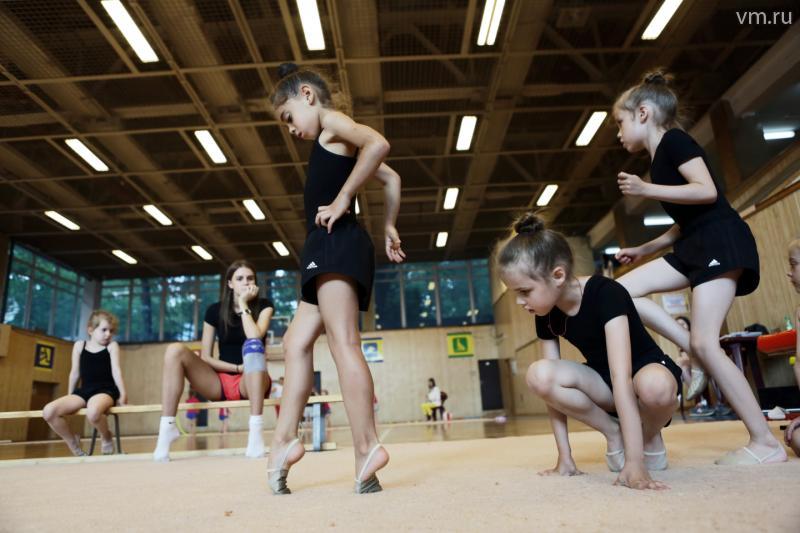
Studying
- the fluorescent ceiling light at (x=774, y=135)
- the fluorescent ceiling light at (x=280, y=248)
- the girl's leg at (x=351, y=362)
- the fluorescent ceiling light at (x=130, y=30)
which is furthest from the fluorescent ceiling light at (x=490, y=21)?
the fluorescent ceiling light at (x=280, y=248)

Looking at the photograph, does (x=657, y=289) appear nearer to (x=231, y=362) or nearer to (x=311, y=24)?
(x=231, y=362)

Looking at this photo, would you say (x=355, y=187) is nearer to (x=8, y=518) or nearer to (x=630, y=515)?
(x=630, y=515)

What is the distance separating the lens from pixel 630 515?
1.00 m

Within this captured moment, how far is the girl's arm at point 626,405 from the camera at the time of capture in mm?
1314

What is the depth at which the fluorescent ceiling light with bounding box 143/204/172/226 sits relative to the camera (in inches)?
459

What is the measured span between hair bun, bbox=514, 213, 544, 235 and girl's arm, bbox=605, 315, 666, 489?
1.14 feet

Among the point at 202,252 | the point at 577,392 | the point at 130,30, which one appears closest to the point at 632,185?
the point at 577,392

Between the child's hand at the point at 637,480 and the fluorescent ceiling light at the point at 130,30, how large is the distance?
6.98 metres

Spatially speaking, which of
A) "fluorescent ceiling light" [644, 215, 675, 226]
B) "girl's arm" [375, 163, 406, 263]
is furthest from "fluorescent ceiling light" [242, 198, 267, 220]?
"girl's arm" [375, 163, 406, 263]

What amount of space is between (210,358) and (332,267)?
2493 mm

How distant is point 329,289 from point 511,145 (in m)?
8.74

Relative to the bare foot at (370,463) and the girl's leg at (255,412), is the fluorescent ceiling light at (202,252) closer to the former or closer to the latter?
the girl's leg at (255,412)

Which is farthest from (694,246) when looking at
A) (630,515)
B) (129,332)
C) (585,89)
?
(129,332)

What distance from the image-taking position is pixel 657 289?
1978mm
